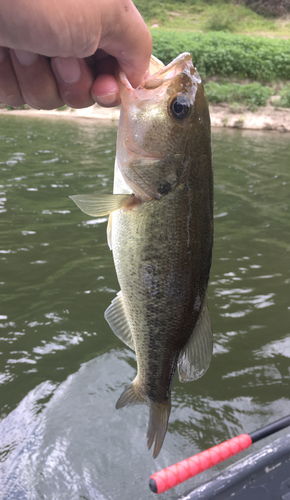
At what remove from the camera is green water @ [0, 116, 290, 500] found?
324 cm

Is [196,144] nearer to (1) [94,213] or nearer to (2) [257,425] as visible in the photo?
(1) [94,213]

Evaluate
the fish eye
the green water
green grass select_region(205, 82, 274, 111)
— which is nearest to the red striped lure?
the green water

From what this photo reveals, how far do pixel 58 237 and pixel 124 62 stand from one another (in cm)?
561

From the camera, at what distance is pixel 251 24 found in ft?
146

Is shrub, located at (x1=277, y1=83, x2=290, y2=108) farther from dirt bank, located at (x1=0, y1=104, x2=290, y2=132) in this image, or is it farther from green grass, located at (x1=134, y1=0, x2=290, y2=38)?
green grass, located at (x1=134, y1=0, x2=290, y2=38)

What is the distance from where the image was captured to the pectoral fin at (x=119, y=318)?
6.38 feet

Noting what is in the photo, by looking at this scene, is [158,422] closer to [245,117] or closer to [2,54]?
[2,54]

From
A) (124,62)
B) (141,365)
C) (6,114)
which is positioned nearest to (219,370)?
(141,365)

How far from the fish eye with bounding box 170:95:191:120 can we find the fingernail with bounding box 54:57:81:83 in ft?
1.50

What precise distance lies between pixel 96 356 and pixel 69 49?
3468mm

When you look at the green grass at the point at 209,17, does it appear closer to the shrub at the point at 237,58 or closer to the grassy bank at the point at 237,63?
the grassy bank at the point at 237,63

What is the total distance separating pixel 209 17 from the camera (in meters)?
45.2

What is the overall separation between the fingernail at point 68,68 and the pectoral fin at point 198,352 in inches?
44.5

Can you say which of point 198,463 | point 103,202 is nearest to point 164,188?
A: point 103,202
